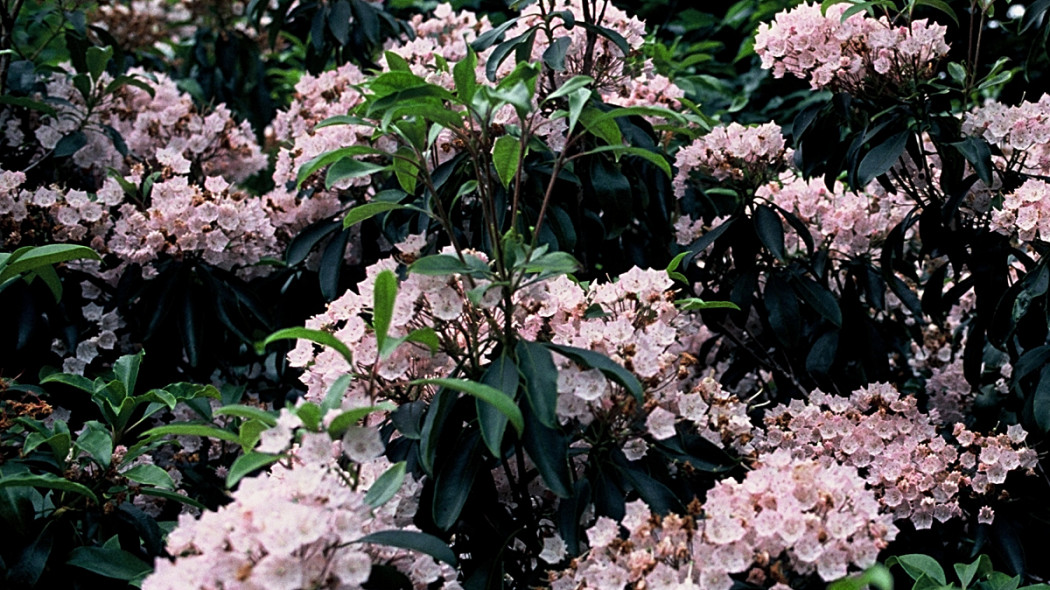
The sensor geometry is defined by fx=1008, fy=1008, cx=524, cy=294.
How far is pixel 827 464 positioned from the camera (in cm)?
192

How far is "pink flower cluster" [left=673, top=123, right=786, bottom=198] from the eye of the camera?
8.04ft

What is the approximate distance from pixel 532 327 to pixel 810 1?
2.71 metres

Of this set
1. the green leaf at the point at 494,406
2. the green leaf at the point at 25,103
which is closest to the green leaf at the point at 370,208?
the green leaf at the point at 494,406

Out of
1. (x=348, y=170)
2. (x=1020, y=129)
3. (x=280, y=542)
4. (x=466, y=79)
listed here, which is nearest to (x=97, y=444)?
(x=348, y=170)

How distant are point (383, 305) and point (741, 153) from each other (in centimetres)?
127

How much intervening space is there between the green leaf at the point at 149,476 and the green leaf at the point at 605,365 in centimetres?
76

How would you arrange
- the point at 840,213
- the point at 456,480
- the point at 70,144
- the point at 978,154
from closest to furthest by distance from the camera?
the point at 456,480 → the point at 978,154 → the point at 840,213 → the point at 70,144

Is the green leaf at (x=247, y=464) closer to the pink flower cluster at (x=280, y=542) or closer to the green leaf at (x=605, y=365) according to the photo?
the pink flower cluster at (x=280, y=542)

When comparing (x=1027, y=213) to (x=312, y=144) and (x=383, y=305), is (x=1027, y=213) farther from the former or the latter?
(x=312, y=144)

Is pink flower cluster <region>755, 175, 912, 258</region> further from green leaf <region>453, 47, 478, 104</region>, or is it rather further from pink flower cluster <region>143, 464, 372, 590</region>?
pink flower cluster <region>143, 464, 372, 590</region>

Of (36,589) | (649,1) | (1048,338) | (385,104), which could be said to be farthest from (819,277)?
(649,1)

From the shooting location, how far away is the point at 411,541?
4.53 ft

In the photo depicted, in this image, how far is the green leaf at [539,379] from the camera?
1.49 meters

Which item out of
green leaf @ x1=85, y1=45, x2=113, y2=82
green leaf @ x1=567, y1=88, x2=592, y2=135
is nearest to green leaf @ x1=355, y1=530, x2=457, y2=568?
green leaf @ x1=567, y1=88, x2=592, y2=135
